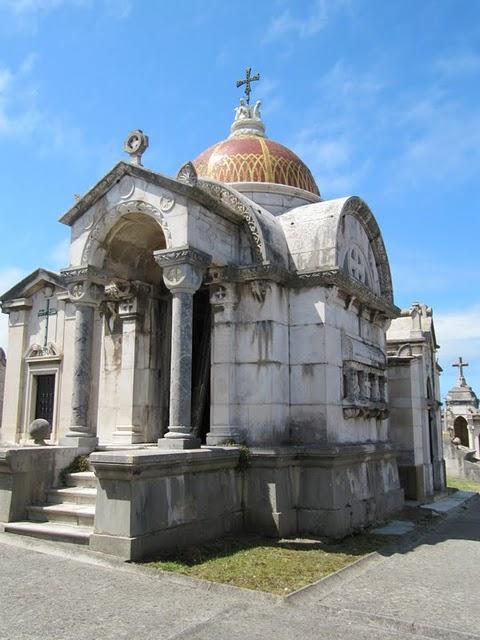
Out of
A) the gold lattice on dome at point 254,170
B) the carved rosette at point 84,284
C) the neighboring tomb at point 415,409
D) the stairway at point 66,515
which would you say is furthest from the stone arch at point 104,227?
the neighboring tomb at point 415,409

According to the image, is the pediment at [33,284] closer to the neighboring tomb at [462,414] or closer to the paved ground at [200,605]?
the paved ground at [200,605]

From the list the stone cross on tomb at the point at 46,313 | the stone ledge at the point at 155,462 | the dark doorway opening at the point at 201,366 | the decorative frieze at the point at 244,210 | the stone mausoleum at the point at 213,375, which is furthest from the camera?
the stone cross on tomb at the point at 46,313

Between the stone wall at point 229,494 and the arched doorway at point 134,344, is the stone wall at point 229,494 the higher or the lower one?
the lower one

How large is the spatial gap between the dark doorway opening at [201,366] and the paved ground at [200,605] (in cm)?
433

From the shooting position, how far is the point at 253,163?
1390 cm

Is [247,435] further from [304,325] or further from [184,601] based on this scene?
[184,601]

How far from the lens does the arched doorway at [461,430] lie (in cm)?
4616

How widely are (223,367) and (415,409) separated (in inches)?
313

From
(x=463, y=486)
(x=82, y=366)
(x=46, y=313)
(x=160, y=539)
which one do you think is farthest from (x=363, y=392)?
(x=463, y=486)

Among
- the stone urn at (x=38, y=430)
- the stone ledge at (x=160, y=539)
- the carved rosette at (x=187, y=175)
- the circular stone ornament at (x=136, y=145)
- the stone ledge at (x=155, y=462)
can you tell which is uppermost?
the circular stone ornament at (x=136, y=145)

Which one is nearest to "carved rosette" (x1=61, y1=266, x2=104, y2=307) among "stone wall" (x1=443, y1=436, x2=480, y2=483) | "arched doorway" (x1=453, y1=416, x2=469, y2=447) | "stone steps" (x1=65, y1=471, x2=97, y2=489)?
"stone steps" (x1=65, y1=471, x2=97, y2=489)

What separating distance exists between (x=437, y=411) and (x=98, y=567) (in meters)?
14.8

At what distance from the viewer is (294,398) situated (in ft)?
34.1

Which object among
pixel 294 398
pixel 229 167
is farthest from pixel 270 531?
pixel 229 167
